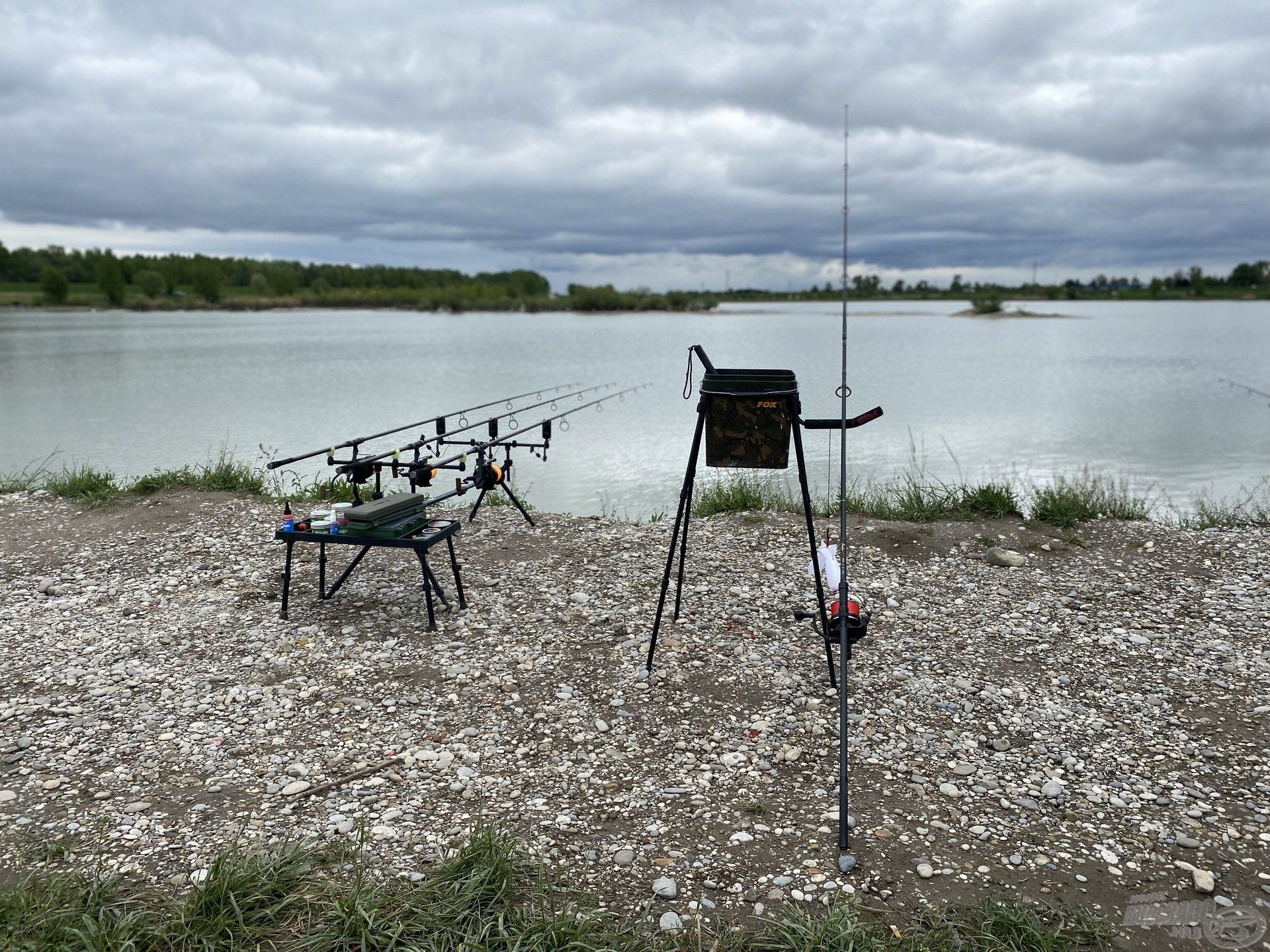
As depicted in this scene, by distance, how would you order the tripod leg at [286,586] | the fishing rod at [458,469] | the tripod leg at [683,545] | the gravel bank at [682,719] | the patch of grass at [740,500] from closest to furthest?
the gravel bank at [682,719] → the tripod leg at [683,545] → the tripod leg at [286,586] → the fishing rod at [458,469] → the patch of grass at [740,500]

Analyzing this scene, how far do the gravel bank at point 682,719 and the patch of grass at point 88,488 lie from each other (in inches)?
76.0

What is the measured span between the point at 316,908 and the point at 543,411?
49.2 feet

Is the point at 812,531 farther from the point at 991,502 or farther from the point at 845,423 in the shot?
the point at 991,502

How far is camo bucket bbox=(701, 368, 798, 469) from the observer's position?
4.68m

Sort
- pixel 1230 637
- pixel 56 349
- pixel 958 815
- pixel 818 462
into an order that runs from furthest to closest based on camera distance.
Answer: pixel 56 349 < pixel 818 462 < pixel 1230 637 < pixel 958 815

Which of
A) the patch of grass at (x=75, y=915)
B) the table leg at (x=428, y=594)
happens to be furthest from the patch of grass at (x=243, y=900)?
the table leg at (x=428, y=594)

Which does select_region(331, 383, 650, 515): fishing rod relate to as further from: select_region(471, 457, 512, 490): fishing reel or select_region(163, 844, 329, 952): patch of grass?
select_region(163, 844, 329, 952): patch of grass

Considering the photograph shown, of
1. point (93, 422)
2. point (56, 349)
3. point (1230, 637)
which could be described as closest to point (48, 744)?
point (1230, 637)

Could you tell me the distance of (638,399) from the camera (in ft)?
69.3

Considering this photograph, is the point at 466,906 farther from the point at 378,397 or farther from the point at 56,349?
the point at 56,349

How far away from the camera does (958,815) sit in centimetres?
377

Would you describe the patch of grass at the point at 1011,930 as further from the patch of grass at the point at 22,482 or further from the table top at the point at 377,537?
the patch of grass at the point at 22,482

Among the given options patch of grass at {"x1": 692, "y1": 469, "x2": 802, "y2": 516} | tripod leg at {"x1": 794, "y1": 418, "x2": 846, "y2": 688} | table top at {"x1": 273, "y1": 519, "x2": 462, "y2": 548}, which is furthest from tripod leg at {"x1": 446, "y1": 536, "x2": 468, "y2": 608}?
patch of grass at {"x1": 692, "y1": 469, "x2": 802, "y2": 516}

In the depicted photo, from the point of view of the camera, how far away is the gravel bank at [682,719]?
3533 millimetres
